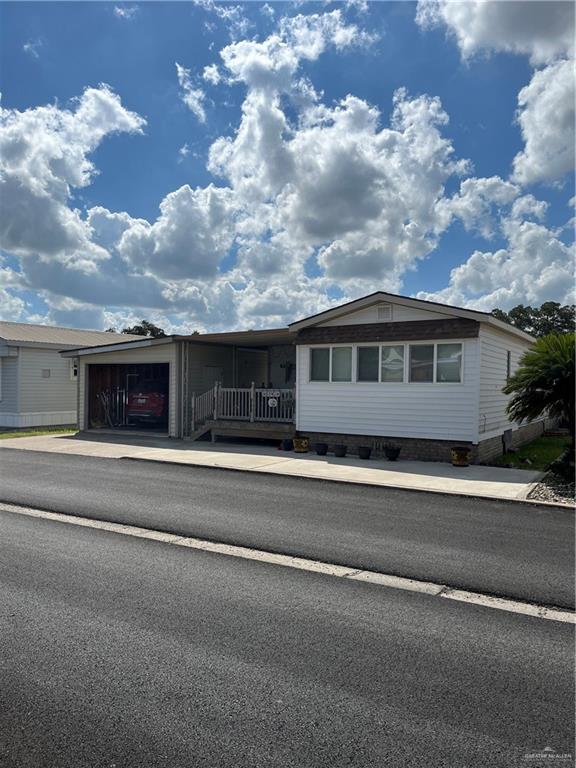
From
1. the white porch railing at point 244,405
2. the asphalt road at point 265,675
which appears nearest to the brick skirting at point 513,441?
the white porch railing at point 244,405

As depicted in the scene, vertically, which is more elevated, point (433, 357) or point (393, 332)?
point (393, 332)

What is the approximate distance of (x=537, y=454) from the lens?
15.0 metres

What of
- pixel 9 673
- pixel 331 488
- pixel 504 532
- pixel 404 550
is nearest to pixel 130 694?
pixel 9 673

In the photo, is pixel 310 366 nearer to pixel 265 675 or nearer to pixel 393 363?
pixel 393 363

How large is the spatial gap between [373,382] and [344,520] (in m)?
6.95

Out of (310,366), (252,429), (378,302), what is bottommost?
(252,429)

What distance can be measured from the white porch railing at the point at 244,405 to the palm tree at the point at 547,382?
6.27 m

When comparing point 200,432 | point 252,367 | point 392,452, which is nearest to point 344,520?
point 392,452

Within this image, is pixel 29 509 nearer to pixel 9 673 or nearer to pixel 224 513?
pixel 224 513

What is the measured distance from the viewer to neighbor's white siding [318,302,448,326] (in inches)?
524

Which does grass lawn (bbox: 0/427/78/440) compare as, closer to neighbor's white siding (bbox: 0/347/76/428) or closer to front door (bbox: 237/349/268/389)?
neighbor's white siding (bbox: 0/347/76/428)

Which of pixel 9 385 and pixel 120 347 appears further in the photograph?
pixel 9 385

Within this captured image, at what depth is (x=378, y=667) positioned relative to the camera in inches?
141

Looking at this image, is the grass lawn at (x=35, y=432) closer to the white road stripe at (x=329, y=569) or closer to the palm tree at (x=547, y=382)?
the white road stripe at (x=329, y=569)
